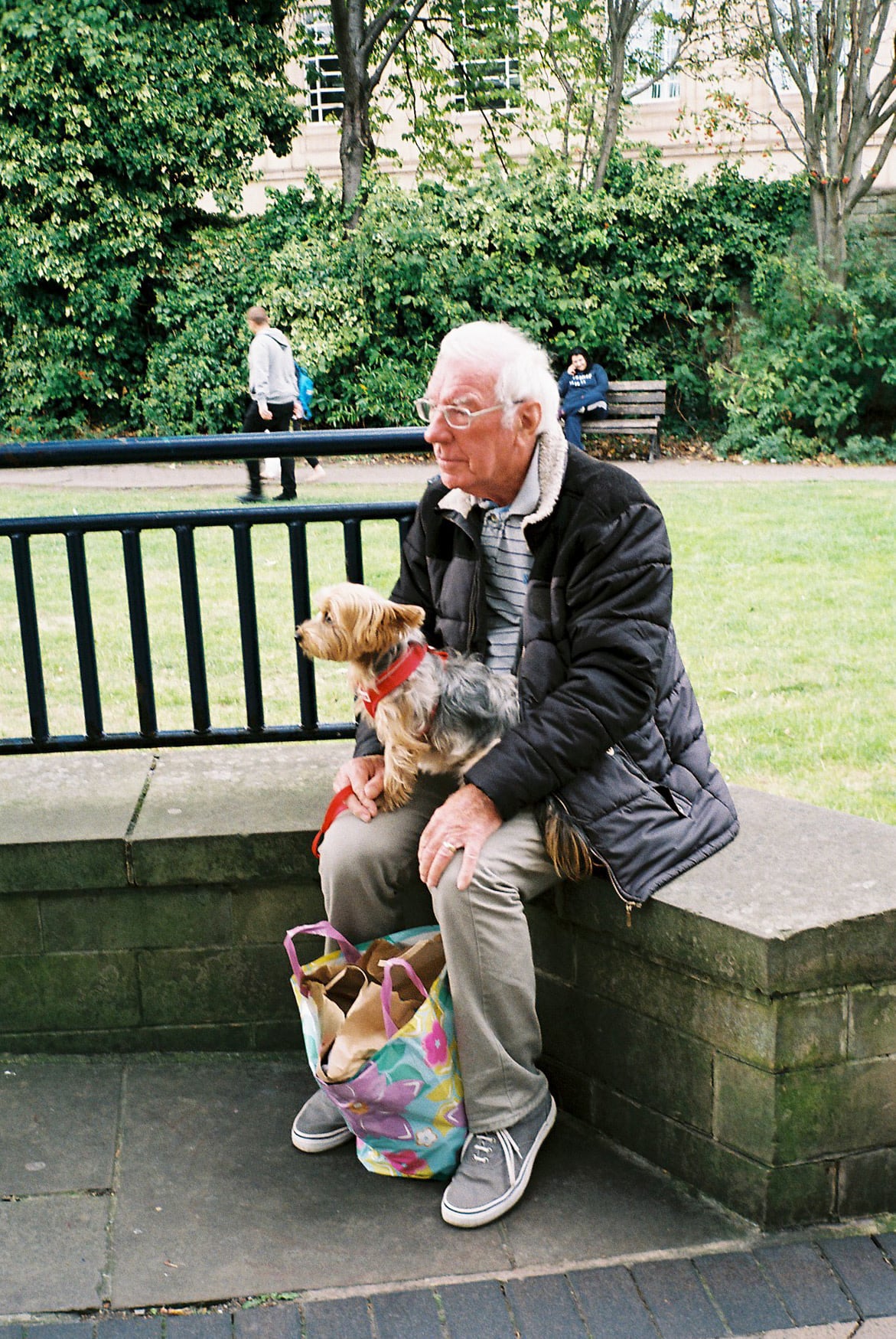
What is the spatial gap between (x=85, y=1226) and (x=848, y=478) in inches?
499

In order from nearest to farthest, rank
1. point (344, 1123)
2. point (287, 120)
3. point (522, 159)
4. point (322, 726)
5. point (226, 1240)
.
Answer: point (226, 1240) < point (344, 1123) < point (322, 726) < point (287, 120) < point (522, 159)

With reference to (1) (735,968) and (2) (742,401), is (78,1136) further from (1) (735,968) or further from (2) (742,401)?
(2) (742,401)

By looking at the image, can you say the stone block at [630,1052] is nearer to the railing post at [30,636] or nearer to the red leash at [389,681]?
the red leash at [389,681]

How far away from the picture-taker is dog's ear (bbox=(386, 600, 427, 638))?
2.68m

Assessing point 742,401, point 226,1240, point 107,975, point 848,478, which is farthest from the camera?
point 742,401

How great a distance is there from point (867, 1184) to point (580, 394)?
1414 centimetres

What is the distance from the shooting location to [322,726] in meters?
3.52

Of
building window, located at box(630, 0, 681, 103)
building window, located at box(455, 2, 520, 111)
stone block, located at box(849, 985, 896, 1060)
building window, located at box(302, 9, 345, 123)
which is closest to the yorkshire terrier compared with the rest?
stone block, located at box(849, 985, 896, 1060)

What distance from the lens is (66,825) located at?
3.02m

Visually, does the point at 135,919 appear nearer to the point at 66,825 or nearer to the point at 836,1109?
the point at 66,825

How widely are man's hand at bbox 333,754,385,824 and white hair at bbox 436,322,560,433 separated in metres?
0.84

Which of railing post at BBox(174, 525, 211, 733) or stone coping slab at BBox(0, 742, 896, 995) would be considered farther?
railing post at BBox(174, 525, 211, 733)

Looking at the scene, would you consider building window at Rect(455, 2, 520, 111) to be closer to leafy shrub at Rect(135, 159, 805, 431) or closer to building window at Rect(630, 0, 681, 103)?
building window at Rect(630, 0, 681, 103)

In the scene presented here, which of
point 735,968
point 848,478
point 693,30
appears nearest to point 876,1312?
point 735,968
